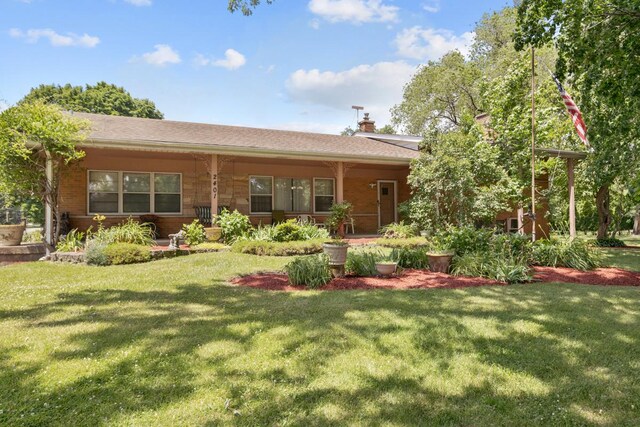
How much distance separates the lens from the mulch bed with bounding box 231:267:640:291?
6633 mm

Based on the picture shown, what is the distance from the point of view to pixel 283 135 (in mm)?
16484

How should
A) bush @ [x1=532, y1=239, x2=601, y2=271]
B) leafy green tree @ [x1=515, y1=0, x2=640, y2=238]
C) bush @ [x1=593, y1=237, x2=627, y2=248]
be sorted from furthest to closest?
bush @ [x1=593, y1=237, x2=627, y2=248] → bush @ [x1=532, y1=239, x2=601, y2=271] → leafy green tree @ [x1=515, y1=0, x2=640, y2=238]

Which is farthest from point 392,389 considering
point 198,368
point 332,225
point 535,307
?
point 332,225

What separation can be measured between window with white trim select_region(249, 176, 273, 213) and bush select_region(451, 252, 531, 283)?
8565 millimetres

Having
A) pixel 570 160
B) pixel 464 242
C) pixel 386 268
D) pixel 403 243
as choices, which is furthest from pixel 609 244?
pixel 386 268

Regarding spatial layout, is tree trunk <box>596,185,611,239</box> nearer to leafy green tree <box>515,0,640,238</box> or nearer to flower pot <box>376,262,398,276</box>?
leafy green tree <box>515,0,640,238</box>

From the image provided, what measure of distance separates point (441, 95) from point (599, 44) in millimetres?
24420

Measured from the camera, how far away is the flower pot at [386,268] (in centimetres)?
739

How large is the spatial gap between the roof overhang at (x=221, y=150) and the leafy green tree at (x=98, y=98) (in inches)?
1084

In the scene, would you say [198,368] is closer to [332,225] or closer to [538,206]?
[332,225]

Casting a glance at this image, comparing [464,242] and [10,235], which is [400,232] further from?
[10,235]

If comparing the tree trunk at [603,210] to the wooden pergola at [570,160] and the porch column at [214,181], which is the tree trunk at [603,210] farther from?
the porch column at [214,181]

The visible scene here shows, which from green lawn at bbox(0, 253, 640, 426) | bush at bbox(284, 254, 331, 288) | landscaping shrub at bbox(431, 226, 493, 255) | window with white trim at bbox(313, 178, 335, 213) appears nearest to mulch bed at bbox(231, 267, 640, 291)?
bush at bbox(284, 254, 331, 288)

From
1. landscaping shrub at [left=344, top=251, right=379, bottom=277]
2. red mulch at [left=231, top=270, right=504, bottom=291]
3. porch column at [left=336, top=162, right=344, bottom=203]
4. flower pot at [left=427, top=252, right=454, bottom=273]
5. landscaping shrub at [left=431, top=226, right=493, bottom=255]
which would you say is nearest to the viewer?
red mulch at [left=231, top=270, right=504, bottom=291]
